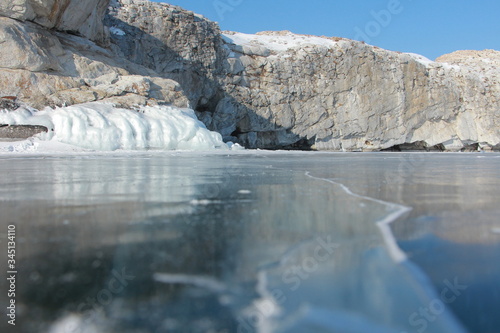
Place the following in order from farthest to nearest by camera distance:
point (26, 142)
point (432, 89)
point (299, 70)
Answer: point (432, 89) → point (299, 70) → point (26, 142)


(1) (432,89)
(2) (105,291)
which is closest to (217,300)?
(2) (105,291)

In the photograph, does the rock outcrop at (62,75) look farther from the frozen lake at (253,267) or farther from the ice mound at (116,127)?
the frozen lake at (253,267)

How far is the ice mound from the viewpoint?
26.0ft

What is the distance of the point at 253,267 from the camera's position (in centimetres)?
91

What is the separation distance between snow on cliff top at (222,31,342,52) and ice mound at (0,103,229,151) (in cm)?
961

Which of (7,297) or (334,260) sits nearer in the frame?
(7,297)

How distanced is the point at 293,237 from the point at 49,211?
1.11m

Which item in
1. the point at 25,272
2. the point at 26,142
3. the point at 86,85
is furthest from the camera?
the point at 86,85

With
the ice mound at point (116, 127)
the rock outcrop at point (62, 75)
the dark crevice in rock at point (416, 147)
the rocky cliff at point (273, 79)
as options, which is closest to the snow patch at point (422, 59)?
the rocky cliff at point (273, 79)

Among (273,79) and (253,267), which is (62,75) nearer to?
(273,79)

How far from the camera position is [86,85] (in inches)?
392

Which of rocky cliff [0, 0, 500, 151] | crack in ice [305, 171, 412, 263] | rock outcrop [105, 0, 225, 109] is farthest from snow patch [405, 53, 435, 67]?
crack in ice [305, 171, 412, 263]

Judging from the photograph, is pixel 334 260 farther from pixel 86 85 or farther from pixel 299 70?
pixel 299 70

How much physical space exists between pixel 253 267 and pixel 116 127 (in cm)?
822
